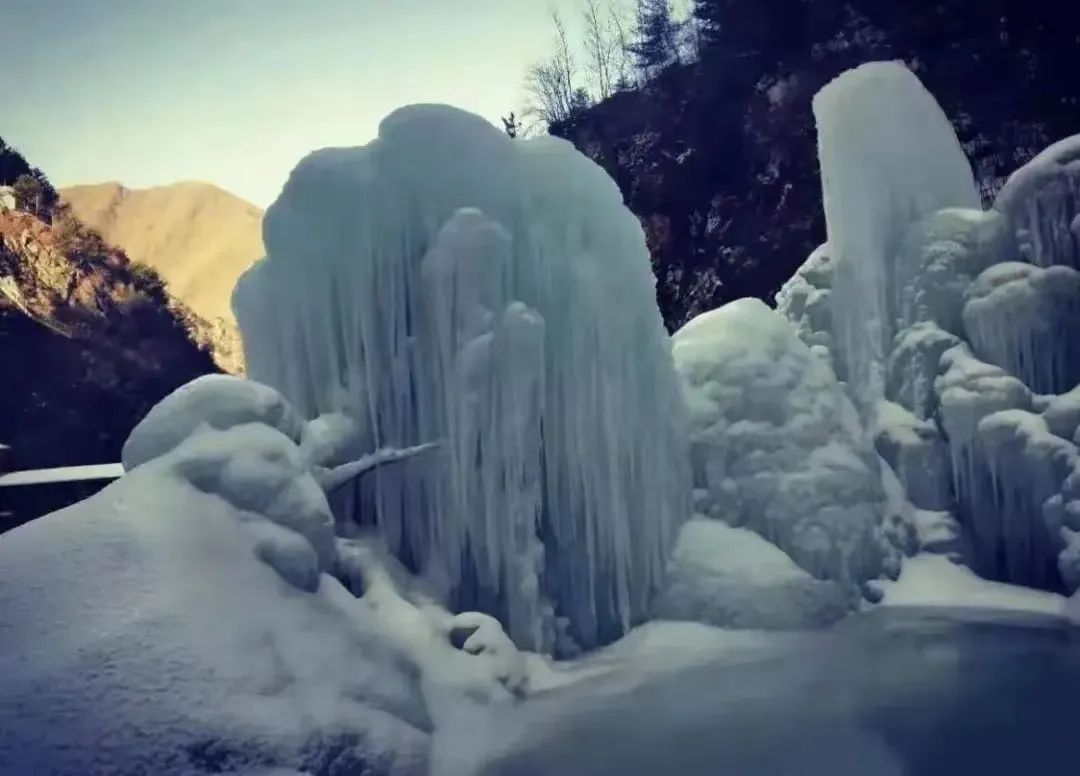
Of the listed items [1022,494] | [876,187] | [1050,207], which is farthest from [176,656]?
[876,187]

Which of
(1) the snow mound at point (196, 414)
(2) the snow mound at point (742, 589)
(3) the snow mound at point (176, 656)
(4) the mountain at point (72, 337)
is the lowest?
(2) the snow mound at point (742, 589)

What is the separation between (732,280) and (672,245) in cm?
250

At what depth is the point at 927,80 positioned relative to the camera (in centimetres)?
1875

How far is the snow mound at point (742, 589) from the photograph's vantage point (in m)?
8.42

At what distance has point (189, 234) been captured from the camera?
104ft

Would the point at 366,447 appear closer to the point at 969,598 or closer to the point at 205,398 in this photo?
the point at 205,398

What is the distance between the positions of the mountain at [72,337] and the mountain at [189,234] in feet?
8.99

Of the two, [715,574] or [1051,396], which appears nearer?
[715,574]

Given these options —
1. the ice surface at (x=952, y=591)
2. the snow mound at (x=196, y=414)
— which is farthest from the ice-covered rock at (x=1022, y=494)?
the snow mound at (x=196, y=414)

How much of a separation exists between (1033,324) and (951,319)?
100 cm

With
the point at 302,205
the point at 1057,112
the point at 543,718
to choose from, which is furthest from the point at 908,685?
the point at 1057,112

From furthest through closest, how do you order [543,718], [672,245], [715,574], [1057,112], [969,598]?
[672,245] < [1057,112] < [969,598] < [715,574] < [543,718]

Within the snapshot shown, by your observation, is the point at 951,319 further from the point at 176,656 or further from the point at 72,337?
the point at 72,337

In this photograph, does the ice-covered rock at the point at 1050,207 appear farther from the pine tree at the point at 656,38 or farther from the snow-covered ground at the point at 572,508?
the pine tree at the point at 656,38
